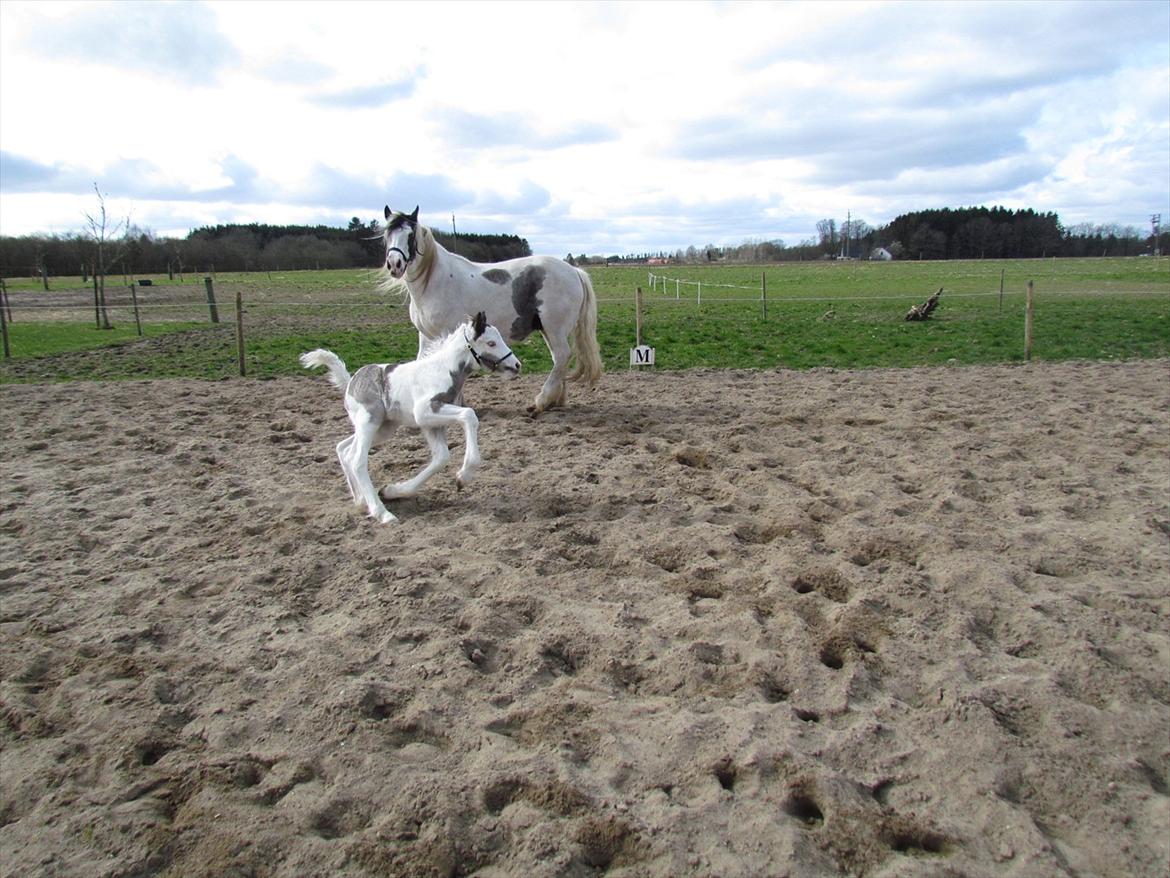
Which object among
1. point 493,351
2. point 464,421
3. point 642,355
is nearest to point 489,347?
point 493,351

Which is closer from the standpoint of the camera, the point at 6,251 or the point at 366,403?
the point at 366,403

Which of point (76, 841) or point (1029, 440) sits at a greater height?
point (1029, 440)

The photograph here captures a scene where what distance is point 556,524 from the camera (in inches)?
207

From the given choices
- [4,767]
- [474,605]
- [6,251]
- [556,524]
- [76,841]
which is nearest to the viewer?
[76,841]

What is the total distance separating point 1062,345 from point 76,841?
16033 mm

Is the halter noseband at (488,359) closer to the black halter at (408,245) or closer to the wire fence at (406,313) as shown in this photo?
the black halter at (408,245)

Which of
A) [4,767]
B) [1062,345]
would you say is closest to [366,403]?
[4,767]

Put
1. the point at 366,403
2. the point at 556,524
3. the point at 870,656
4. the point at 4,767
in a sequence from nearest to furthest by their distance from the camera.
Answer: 1. the point at 4,767
2. the point at 870,656
3. the point at 556,524
4. the point at 366,403

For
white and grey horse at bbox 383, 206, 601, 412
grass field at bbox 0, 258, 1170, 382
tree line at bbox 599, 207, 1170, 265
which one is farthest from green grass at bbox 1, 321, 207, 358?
tree line at bbox 599, 207, 1170, 265

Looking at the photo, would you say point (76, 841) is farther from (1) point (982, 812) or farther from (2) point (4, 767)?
(1) point (982, 812)

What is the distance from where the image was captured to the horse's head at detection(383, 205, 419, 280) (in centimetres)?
769

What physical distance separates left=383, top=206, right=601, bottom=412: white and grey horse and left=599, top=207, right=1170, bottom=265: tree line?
7921 centimetres

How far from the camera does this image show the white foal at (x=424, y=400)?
5.44 metres

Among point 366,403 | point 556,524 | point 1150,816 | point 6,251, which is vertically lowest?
point 1150,816
